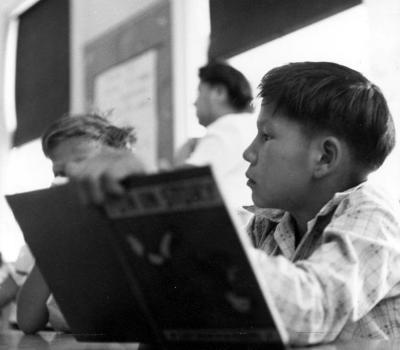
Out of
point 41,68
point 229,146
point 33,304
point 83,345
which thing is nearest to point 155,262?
point 83,345

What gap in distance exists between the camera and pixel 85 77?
15.9ft

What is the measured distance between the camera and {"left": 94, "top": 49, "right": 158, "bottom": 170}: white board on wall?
4.03 meters

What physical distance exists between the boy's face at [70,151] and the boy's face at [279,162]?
1.53ft

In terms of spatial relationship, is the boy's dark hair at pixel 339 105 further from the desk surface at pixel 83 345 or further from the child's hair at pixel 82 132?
the child's hair at pixel 82 132

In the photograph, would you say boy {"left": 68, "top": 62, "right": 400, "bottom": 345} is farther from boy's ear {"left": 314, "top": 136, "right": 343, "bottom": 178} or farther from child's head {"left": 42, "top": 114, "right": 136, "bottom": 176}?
child's head {"left": 42, "top": 114, "right": 136, "bottom": 176}

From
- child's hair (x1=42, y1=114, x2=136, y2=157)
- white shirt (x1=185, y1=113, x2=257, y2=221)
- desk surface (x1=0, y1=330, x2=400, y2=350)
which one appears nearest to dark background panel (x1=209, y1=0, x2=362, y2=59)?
white shirt (x1=185, y1=113, x2=257, y2=221)

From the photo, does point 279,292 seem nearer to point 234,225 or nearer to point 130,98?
point 234,225

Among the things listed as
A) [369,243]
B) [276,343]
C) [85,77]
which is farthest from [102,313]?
[85,77]

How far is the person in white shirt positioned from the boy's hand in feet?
4.71

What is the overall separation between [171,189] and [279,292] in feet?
0.82

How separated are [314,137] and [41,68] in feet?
15.3

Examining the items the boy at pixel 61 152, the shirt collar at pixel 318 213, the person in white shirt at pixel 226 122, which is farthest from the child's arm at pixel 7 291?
the shirt collar at pixel 318 213

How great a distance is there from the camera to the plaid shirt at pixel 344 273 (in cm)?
72

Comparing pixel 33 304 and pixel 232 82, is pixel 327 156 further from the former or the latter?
pixel 232 82
